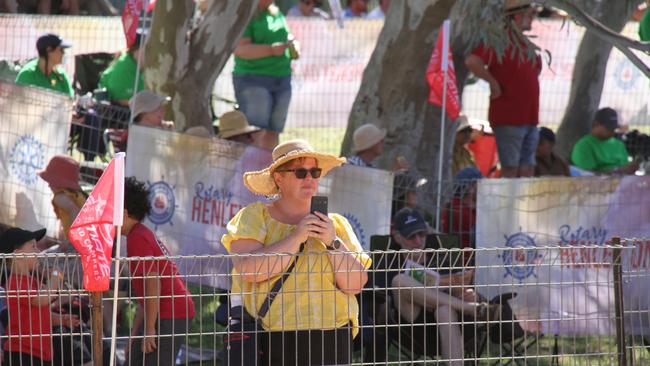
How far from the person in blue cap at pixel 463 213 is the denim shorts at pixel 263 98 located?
11.5ft

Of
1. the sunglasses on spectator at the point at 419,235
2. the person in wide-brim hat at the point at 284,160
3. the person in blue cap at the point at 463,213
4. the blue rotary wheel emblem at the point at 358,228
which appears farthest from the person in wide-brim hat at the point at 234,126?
the person in wide-brim hat at the point at 284,160

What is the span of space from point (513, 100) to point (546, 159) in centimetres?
87

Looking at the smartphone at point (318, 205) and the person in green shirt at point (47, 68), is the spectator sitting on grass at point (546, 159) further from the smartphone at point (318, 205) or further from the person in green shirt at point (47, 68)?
the smartphone at point (318, 205)

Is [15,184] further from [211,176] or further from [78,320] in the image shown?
[78,320]

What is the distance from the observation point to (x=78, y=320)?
720 cm

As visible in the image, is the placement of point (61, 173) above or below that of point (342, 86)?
below

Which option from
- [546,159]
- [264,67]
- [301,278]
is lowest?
[301,278]

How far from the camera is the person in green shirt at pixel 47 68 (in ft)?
40.6

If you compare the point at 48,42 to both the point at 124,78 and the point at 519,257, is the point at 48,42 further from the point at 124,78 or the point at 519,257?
the point at 519,257

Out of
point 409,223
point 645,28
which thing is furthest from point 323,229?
point 645,28

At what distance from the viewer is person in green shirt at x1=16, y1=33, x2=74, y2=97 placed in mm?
12383

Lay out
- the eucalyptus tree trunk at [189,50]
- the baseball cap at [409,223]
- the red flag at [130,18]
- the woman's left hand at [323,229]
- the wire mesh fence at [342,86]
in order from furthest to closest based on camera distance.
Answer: the wire mesh fence at [342,86]
the eucalyptus tree trunk at [189,50]
the red flag at [130,18]
the baseball cap at [409,223]
the woman's left hand at [323,229]

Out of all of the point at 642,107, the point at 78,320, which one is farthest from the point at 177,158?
the point at 642,107

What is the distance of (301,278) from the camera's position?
19.4 feet
